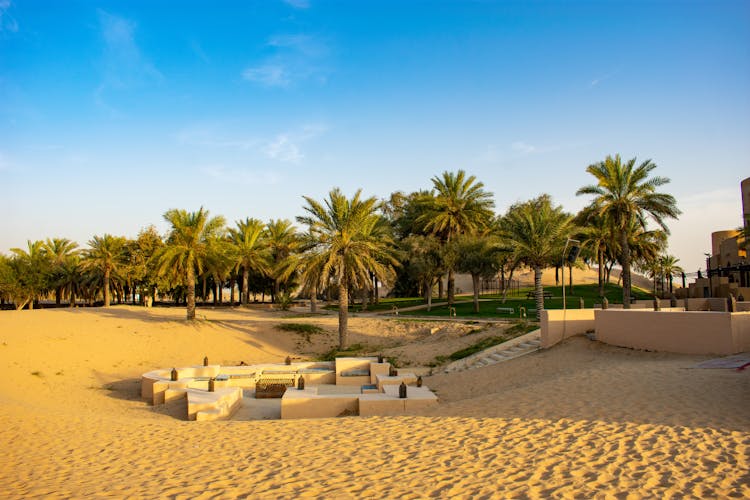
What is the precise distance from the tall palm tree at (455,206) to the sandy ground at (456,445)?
21844 mm

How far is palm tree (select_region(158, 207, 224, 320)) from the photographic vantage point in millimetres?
27828

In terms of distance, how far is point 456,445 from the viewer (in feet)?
26.0

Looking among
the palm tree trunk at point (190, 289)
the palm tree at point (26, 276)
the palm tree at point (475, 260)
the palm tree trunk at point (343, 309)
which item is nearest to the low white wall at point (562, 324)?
the palm tree trunk at point (343, 309)

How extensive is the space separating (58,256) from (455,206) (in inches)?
1704

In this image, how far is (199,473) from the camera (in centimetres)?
720

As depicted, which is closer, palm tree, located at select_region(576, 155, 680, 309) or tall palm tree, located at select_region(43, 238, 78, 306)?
palm tree, located at select_region(576, 155, 680, 309)

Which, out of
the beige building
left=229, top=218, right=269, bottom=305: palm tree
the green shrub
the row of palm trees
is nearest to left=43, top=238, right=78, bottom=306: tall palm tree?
the row of palm trees

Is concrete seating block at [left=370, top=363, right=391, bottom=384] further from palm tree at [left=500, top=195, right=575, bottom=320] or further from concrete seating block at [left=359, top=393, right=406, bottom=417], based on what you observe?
palm tree at [left=500, top=195, right=575, bottom=320]

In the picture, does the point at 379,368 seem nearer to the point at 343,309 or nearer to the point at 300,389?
the point at 300,389

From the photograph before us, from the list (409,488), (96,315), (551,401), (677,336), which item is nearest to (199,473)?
(409,488)

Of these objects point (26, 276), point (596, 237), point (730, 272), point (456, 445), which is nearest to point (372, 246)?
point (456, 445)

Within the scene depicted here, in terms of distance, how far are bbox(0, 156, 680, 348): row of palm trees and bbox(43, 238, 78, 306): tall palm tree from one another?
0.15 metres

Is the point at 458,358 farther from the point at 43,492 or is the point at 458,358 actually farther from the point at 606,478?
the point at 43,492

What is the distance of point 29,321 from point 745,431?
3203 cm
